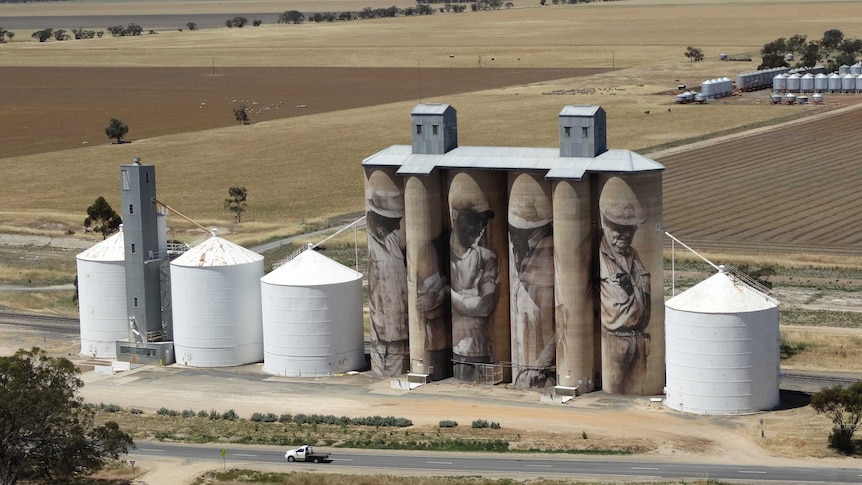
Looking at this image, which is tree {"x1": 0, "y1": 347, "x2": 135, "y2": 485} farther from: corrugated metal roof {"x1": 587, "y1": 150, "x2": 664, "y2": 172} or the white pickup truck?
corrugated metal roof {"x1": 587, "y1": 150, "x2": 664, "y2": 172}

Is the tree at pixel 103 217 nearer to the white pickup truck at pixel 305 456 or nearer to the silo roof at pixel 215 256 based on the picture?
the silo roof at pixel 215 256

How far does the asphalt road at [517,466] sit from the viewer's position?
212ft

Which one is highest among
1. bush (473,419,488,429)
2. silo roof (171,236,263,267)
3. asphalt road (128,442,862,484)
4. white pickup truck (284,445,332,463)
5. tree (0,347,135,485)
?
silo roof (171,236,263,267)

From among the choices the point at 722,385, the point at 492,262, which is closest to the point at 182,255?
the point at 492,262

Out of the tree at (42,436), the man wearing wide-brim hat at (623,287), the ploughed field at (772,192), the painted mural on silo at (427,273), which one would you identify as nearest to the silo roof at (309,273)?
the painted mural on silo at (427,273)

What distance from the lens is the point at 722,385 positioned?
243 feet

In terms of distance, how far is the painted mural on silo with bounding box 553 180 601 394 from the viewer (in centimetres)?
7812

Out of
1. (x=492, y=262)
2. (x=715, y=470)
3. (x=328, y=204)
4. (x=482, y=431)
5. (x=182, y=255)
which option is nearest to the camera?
(x=715, y=470)

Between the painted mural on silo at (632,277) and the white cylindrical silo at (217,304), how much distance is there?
2318cm

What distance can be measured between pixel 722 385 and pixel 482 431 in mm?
12270

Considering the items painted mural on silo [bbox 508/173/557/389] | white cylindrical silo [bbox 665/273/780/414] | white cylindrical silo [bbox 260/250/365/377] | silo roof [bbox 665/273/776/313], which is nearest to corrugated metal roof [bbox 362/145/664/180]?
painted mural on silo [bbox 508/173/557/389]

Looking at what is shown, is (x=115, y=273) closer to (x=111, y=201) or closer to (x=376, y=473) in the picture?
(x=376, y=473)

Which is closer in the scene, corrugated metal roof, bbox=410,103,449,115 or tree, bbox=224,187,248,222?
corrugated metal roof, bbox=410,103,449,115

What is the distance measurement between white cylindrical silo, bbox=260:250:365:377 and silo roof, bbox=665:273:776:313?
2037 centimetres
